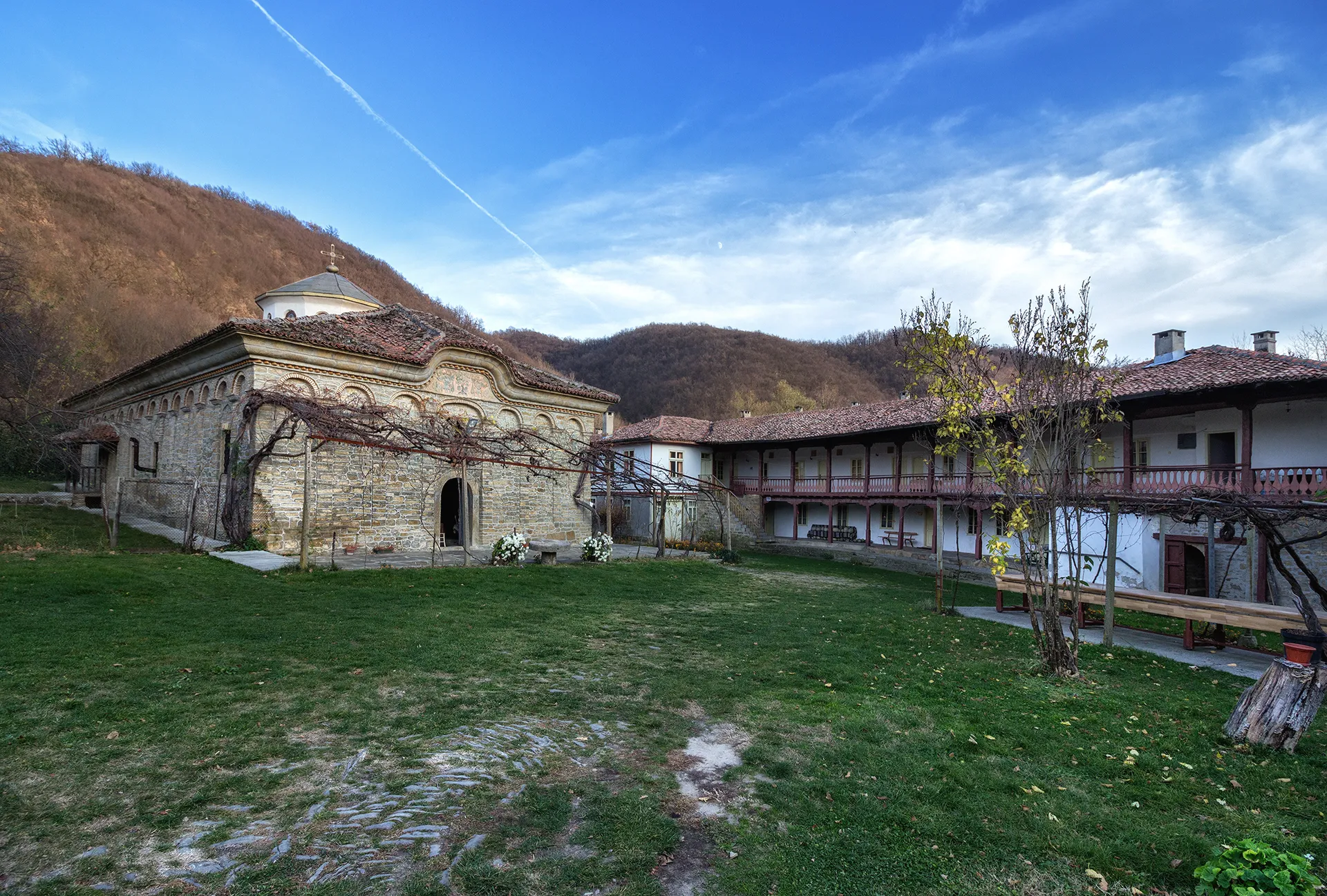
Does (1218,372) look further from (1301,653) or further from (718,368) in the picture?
(718,368)

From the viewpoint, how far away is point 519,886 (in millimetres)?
3023

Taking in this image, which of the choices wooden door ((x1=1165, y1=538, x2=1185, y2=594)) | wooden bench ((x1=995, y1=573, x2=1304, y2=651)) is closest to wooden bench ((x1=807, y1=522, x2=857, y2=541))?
wooden door ((x1=1165, y1=538, x2=1185, y2=594))

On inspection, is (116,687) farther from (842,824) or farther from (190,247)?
(190,247)

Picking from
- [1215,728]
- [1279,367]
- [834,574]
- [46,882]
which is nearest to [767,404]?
[834,574]

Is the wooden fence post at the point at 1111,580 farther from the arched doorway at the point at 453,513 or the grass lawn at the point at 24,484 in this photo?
the grass lawn at the point at 24,484

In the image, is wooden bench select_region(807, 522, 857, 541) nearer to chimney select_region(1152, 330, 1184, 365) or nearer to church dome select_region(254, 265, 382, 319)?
chimney select_region(1152, 330, 1184, 365)

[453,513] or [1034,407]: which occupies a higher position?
[1034,407]

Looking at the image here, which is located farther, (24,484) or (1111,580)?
(24,484)

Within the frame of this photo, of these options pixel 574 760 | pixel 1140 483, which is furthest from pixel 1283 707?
pixel 1140 483

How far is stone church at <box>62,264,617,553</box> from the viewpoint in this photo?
47.8 ft

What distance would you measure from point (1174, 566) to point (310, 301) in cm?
2705

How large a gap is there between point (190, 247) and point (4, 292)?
43387 mm

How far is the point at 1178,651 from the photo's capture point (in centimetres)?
922

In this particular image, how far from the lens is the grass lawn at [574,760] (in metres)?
3.26
